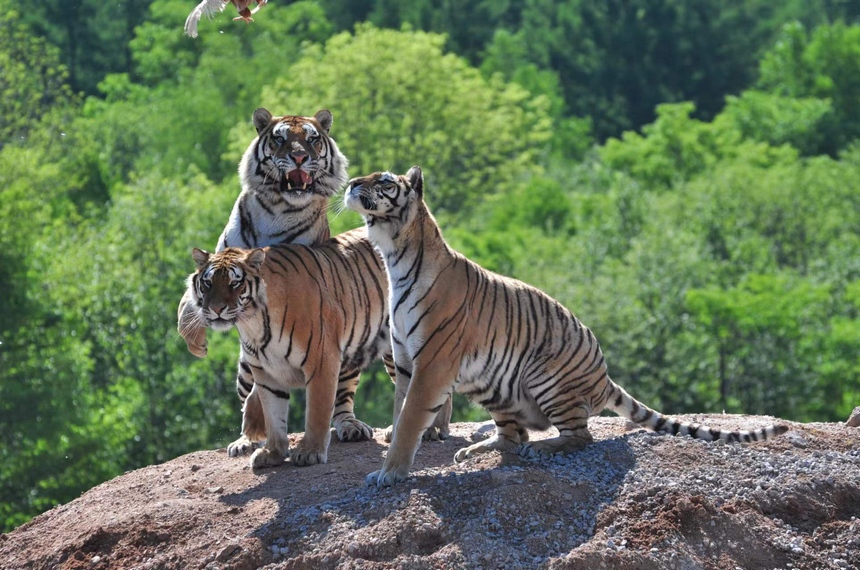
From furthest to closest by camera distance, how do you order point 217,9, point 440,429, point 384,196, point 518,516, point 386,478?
point 440,429, point 384,196, point 386,478, point 217,9, point 518,516

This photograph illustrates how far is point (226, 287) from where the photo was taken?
10.2 m

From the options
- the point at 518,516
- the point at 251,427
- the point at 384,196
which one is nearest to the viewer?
the point at 518,516

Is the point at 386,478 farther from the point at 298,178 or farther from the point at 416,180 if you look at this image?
the point at 298,178

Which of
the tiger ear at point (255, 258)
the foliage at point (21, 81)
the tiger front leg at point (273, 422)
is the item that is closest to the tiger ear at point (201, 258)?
the tiger ear at point (255, 258)

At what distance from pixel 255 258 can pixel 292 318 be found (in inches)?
23.0

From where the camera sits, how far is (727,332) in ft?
126

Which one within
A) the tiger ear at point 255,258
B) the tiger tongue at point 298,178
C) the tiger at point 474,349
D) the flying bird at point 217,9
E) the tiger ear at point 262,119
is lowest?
the tiger at point 474,349

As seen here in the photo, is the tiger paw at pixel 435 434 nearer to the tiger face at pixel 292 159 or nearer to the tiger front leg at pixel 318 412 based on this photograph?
the tiger front leg at pixel 318 412

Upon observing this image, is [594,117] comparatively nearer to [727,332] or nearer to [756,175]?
[756,175]

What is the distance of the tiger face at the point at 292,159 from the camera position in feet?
38.9

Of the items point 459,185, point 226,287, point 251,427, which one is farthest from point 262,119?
point 459,185

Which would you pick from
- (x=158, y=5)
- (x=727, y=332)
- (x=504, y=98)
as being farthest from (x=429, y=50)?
(x=158, y=5)

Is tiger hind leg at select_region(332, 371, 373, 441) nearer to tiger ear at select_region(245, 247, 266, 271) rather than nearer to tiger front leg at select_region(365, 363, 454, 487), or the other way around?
tiger ear at select_region(245, 247, 266, 271)

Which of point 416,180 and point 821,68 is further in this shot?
point 821,68
